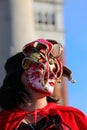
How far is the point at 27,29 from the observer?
7910mm

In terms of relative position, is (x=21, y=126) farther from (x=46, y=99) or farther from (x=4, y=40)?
(x=4, y=40)

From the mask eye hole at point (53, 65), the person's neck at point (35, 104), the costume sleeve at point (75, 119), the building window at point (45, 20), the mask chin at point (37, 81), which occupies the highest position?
the mask eye hole at point (53, 65)

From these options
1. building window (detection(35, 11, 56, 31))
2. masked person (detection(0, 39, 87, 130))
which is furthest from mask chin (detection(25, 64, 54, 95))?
building window (detection(35, 11, 56, 31))

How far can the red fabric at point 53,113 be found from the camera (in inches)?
157

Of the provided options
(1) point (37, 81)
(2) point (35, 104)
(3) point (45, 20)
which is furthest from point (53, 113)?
(3) point (45, 20)

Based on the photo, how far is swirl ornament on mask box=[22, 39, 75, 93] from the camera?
391 cm

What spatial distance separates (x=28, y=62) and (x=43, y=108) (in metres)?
0.30

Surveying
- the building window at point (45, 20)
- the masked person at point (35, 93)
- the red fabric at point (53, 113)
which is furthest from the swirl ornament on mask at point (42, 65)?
the building window at point (45, 20)

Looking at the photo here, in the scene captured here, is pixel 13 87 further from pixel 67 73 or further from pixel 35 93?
pixel 67 73

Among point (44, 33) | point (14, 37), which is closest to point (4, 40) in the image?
point (14, 37)

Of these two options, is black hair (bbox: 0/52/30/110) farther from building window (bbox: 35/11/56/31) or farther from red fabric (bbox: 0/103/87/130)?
building window (bbox: 35/11/56/31)

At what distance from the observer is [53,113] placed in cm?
403

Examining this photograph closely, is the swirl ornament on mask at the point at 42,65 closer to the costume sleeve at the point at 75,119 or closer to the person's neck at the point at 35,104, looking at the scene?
the person's neck at the point at 35,104

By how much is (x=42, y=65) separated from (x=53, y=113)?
1.06 feet
